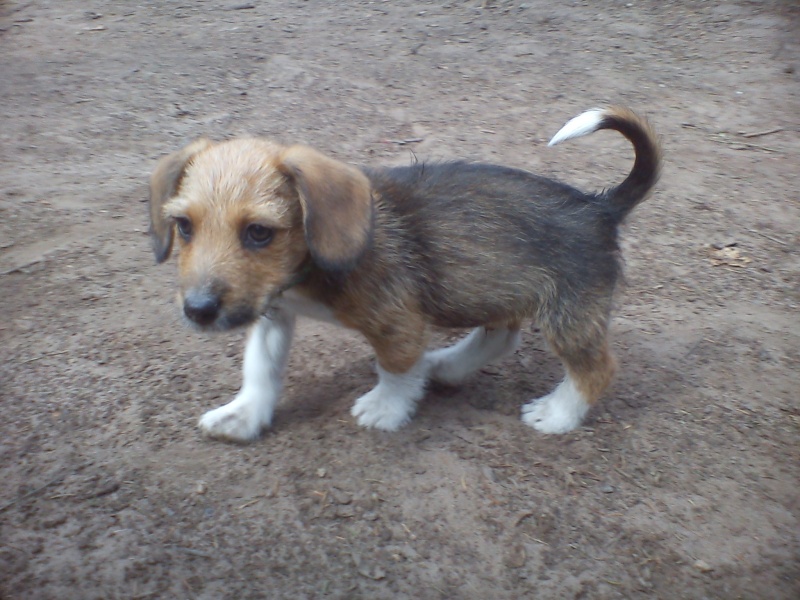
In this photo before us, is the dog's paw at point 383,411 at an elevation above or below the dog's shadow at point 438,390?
above

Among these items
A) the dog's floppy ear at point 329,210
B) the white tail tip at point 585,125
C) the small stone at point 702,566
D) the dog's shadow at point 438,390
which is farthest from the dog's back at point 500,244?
the small stone at point 702,566

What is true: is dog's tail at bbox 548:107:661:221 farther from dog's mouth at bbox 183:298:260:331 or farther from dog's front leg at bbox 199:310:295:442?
dog's mouth at bbox 183:298:260:331

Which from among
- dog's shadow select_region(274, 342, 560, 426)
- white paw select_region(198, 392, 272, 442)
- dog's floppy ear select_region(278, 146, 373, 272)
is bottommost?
dog's shadow select_region(274, 342, 560, 426)

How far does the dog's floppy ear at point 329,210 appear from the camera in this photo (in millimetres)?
3180

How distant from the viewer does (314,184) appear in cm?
320

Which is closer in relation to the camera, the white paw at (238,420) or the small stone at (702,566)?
the small stone at (702,566)

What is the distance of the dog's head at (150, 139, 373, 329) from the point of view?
3.05 m

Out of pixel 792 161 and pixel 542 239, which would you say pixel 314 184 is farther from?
pixel 792 161

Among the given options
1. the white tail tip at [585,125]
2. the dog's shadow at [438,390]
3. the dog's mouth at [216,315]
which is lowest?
the dog's shadow at [438,390]

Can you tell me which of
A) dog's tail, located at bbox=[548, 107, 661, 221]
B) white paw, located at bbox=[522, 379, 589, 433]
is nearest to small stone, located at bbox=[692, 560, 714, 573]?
white paw, located at bbox=[522, 379, 589, 433]

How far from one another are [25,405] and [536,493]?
264cm

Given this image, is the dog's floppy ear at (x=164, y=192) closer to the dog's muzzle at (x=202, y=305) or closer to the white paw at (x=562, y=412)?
the dog's muzzle at (x=202, y=305)

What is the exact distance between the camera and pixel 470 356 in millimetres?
4426

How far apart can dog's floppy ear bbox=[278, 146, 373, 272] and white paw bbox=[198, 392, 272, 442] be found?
3.39ft
